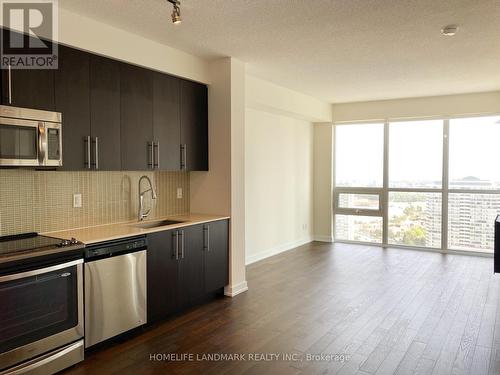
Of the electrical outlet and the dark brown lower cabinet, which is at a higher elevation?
the electrical outlet

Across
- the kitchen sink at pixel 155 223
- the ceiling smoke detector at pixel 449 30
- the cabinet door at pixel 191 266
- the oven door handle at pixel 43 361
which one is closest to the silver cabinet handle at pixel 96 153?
the kitchen sink at pixel 155 223

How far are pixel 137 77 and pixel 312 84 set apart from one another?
2820mm

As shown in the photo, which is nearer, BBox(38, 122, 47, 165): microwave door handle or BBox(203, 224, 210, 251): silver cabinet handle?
BBox(38, 122, 47, 165): microwave door handle

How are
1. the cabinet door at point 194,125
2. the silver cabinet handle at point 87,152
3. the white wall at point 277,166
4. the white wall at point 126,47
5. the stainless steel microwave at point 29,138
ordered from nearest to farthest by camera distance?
the stainless steel microwave at point 29,138, the white wall at point 126,47, the silver cabinet handle at point 87,152, the cabinet door at point 194,125, the white wall at point 277,166

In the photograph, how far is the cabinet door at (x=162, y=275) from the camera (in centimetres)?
338

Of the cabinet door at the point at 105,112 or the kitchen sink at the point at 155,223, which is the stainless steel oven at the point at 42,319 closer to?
the cabinet door at the point at 105,112

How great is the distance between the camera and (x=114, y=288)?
3043mm

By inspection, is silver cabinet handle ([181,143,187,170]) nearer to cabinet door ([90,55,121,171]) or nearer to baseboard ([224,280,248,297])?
cabinet door ([90,55,121,171])

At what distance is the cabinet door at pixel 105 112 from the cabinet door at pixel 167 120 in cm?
45

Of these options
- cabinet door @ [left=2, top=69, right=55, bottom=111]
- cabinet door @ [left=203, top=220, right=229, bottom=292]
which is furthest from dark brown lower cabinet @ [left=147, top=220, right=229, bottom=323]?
cabinet door @ [left=2, top=69, right=55, bottom=111]

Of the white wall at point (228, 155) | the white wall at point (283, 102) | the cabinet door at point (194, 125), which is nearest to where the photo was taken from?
the cabinet door at point (194, 125)

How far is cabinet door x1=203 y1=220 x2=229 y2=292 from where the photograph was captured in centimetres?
401

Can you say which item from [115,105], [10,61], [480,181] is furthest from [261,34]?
[480,181]

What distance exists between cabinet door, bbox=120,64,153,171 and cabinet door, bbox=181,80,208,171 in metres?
0.45
